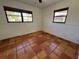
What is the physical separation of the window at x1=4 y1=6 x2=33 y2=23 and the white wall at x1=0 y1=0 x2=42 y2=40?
192mm

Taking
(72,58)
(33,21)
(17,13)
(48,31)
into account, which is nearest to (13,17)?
(17,13)

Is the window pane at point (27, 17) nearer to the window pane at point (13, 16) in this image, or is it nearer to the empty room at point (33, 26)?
the empty room at point (33, 26)

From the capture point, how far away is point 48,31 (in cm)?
395

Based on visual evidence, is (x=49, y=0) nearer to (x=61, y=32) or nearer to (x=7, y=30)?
(x=61, y=32)

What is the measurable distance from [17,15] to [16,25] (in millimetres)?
649

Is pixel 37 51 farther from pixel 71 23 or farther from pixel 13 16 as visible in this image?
pixel 13 16

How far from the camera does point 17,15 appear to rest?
300 centimetres

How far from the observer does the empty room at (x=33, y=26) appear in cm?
191

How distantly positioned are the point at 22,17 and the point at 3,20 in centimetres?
109

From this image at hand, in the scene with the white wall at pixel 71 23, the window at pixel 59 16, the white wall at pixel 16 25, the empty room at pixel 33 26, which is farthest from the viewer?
the window at pixel 59 16

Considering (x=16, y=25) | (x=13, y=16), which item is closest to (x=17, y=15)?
(x=13, y=16)

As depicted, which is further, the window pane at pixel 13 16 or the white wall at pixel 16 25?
the window pane at pixel 13 16

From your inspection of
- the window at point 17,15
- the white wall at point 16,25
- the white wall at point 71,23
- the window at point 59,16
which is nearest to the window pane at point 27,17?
the window at point 17,15

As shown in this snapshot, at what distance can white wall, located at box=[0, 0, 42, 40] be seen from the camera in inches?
98.6
